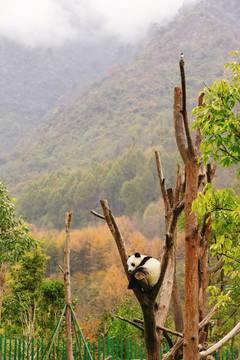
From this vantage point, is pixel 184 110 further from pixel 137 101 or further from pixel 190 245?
pixel 137 101

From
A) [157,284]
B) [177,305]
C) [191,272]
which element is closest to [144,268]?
[157,284]

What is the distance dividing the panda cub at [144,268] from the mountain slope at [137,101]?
38501 millimetres

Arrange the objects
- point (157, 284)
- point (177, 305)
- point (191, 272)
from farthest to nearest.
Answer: point (177, 305) → point (191, 272) → point (157, 284)

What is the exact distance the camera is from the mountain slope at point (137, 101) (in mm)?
50469

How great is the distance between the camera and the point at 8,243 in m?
5.01

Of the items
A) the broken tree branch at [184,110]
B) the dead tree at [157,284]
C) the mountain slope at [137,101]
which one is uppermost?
the mountain slope at [137,101]

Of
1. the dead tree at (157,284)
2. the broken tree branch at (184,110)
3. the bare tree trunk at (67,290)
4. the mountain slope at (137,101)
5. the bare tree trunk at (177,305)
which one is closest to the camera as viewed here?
the broken tree branch at (184,110)

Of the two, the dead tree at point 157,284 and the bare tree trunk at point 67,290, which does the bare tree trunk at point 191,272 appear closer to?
the dead tree at point 157,284

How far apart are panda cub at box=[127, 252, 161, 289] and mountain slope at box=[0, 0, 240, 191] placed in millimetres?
38501

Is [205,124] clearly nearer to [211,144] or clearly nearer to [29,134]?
[211,144]

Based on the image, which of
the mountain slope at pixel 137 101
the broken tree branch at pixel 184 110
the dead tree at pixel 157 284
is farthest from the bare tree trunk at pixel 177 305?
the mountain slope at pixel 137 101

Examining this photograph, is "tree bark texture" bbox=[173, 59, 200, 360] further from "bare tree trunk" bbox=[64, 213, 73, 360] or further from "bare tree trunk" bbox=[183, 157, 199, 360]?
"bare tree trunk" bbox=[64, 213, 73, 360]

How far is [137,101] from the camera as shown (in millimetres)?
60812

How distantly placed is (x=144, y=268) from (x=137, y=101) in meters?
60.5
